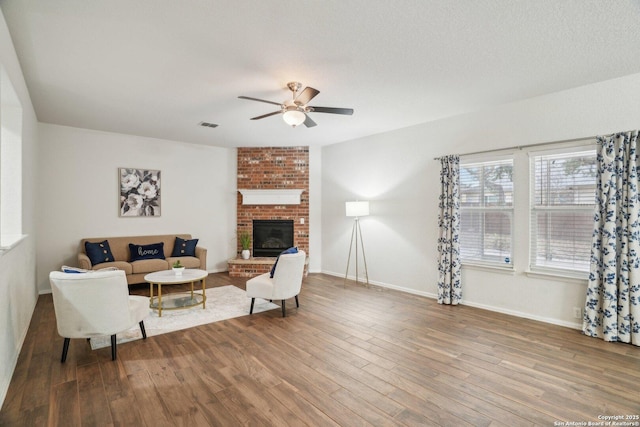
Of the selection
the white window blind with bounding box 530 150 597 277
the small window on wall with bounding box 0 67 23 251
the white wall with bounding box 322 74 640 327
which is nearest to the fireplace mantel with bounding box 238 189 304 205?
the white wall with bounding box 322 74 640 327

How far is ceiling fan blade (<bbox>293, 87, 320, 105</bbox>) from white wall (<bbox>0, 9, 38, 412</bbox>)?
2.39m

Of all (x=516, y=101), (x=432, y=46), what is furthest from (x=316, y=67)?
(x=516, y=101)

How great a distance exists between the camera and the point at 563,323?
12.6ft

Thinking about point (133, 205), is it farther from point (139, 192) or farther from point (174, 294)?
point (174, 294)

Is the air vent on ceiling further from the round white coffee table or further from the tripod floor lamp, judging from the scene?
the tripod floor lamp

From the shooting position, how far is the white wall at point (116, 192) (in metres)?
5.41

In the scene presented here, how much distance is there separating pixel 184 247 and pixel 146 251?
0.67m

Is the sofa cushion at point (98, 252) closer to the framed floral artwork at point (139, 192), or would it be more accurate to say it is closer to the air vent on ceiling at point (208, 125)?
the framed floral artwork at point (139, 192)

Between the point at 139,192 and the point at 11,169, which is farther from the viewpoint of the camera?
the point at 139,192

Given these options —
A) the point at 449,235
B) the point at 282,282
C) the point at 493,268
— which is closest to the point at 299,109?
the point at 282,282

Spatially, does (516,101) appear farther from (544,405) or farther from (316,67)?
(544,405)

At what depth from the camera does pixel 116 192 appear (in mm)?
6039

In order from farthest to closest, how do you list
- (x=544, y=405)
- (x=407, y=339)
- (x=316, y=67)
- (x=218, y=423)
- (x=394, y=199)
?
(x=394, y=199) < (x=407, y=339) < (x=316, y=67) < (x=544, y=405) < (x=218, y=423)

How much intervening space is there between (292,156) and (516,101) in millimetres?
4375
